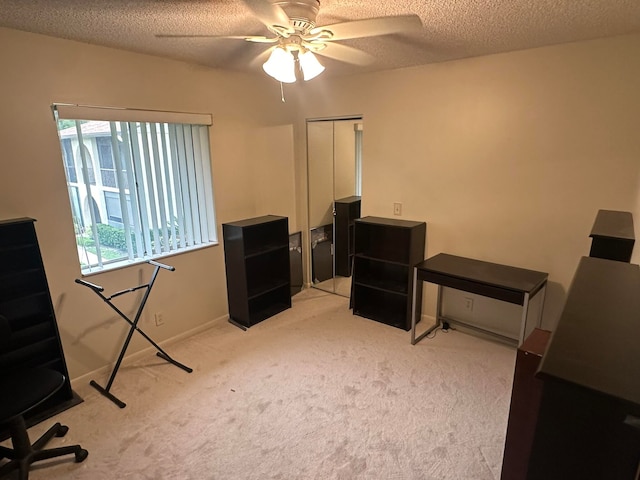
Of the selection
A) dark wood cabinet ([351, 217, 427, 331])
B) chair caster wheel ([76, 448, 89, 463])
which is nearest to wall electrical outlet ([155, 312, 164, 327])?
chair caster wheel ([76, 448, 89, 463])

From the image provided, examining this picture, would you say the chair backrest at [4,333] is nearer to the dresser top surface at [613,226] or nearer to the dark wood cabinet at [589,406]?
the dark wood cabinet at [589,406]

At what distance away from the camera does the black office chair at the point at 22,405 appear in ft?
5.62

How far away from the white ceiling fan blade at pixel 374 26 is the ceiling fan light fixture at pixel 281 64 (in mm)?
157

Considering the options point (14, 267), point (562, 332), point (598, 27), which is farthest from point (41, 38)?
point (598, 27)

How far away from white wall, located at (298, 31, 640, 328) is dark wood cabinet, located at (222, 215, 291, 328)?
1088 mm

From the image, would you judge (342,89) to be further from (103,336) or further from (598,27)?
(103,336)

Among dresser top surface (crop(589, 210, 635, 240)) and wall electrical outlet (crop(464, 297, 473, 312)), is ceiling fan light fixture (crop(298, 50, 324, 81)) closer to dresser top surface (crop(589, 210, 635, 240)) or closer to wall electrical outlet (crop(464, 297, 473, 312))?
dresser top surface (crop(589, 210, 635, 240))

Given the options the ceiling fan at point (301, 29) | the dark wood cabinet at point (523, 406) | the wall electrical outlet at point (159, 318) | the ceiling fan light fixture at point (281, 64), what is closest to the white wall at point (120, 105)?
the wall electrical outlet at point (159, 318)

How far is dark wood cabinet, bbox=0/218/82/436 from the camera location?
207 centimetres

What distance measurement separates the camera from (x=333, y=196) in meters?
4.16

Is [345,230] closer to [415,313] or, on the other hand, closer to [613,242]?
[415,313]

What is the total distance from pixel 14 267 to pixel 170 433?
4.48 feet

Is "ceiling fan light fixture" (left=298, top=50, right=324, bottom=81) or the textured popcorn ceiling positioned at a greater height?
the textured popcorn ceiling

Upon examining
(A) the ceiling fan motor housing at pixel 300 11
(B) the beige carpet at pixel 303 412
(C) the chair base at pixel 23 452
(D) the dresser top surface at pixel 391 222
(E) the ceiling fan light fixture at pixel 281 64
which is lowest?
(B) the beige carpet at pixel 303 412
